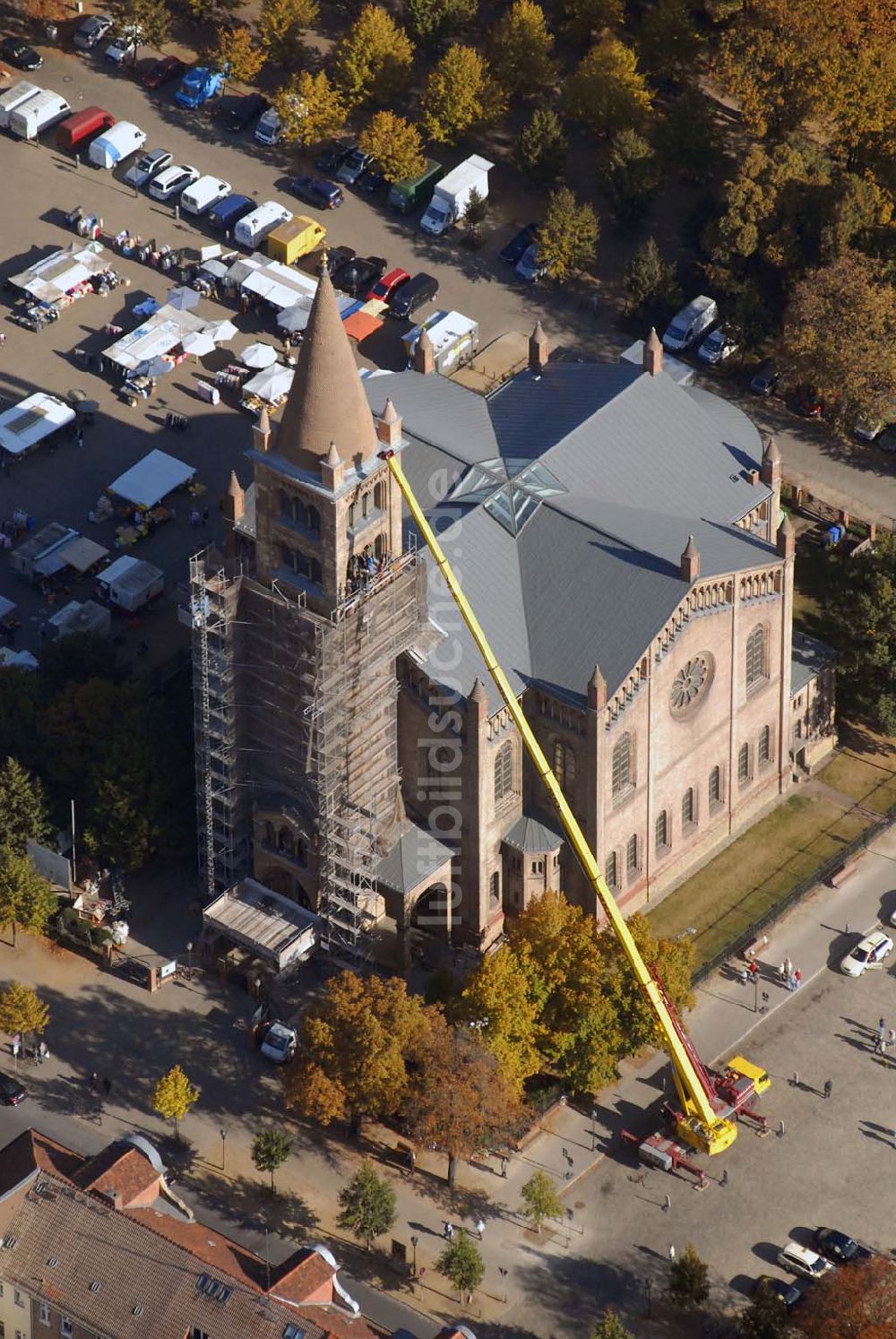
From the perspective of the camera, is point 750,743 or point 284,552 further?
point 750,743

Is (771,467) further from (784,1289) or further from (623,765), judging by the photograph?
(784,1289)

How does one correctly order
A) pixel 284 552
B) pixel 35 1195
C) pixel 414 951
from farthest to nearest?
pixel 414 951 < pixel 284 552 < pixel 35 1195

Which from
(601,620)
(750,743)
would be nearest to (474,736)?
(601,620)

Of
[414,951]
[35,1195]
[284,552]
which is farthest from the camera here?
[414,951]

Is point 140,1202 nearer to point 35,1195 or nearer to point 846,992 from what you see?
point 35,1195

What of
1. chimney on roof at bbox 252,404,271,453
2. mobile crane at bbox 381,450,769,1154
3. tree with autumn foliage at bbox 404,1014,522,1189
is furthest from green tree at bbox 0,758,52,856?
tree with autumn foliage at bbox 404,1014,522,1189

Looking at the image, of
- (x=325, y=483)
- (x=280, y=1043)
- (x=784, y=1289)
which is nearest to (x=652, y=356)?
(x=325, y=483)
